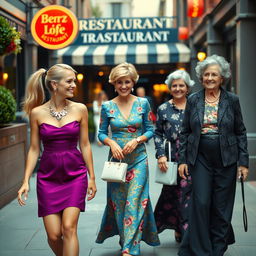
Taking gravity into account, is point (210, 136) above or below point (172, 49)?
below

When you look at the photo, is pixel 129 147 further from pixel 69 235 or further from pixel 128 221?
pixel 69 235

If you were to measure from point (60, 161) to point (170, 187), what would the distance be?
177 cm

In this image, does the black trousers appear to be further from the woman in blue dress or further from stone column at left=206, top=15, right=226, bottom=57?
stone column at left=206, top=15, right=226, bottom=57

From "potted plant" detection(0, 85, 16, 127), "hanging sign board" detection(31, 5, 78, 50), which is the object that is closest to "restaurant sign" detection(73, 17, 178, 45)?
"hanging sign board" detection(31, 5, 78, 50)

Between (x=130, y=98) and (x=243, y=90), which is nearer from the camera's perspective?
(x=130, y=98)

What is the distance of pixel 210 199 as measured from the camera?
14.2 ft

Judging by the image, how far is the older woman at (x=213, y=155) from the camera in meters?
4.23

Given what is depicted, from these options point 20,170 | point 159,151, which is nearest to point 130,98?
point 159,151

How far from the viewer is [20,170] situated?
8156mm

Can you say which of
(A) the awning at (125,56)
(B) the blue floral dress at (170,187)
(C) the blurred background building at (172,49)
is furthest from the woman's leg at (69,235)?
(A) the awning at (125,56)

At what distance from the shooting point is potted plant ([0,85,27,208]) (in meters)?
7.04

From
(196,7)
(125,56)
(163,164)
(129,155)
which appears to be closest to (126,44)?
(125,56)

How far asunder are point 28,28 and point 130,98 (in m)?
8.54

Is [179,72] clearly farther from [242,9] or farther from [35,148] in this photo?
[242,9]
